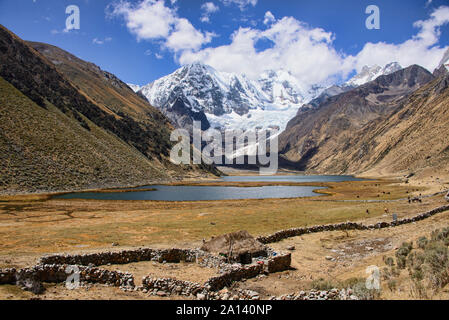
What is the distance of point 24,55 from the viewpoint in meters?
142

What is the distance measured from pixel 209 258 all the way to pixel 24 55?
544 ft

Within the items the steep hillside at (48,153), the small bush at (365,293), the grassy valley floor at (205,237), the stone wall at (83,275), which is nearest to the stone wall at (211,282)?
the grassy valley floor at (205,237)

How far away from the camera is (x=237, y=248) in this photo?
810 inches

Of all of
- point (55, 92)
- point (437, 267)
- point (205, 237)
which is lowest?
point (205, 237)

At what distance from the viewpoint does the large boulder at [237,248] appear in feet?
65.6

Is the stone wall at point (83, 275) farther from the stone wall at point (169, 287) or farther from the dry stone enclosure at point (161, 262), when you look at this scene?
the stone wall at point (169, 287)

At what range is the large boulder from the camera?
20.0 metres

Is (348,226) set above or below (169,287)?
below

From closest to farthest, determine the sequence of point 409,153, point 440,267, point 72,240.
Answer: point 440,267 < point 72,240 < point 409,153

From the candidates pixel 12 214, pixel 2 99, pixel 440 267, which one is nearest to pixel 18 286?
pixel 440 267

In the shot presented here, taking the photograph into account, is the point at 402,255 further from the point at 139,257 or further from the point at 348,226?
the point at 139,257

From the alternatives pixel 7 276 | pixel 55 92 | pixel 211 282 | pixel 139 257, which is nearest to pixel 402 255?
pixel 211 282

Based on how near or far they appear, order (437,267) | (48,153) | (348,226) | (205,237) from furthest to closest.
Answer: (48,153) → (348,226) → (205,237) → (437,267)
